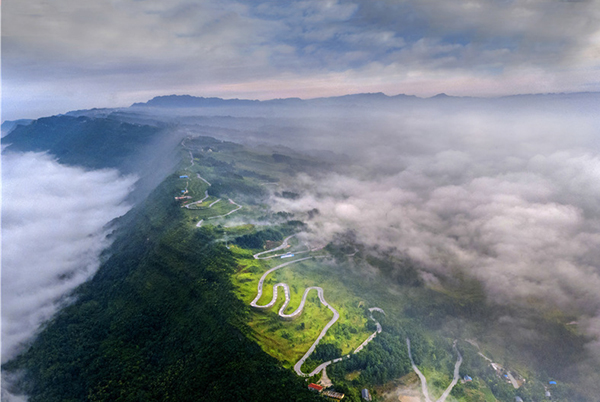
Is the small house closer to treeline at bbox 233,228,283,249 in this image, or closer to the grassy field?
the grassy field

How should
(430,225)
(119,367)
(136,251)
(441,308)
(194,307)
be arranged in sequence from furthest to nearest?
(430,225)
(136,251)
(441,308)
(194,307)
(119,367)

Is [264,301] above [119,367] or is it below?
above

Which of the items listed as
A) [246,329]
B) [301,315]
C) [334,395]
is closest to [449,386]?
[334,395]

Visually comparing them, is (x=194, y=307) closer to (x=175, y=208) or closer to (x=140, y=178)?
(x=175, y=208)

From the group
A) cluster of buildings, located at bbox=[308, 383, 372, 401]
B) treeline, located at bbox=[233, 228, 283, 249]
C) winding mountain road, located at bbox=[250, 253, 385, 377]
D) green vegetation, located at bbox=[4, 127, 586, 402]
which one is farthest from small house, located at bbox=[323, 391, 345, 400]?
treeline, located at bbox=[233, 228, 283, 249]

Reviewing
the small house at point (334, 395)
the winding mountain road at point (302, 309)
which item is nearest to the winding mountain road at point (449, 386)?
the winding mountain road at point (302, 309)

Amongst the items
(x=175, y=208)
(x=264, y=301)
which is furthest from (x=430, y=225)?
(x=175, y=208)

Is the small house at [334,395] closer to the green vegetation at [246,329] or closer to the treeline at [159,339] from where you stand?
the green vegetation at [246,329]

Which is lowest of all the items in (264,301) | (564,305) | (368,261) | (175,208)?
(564,305)
